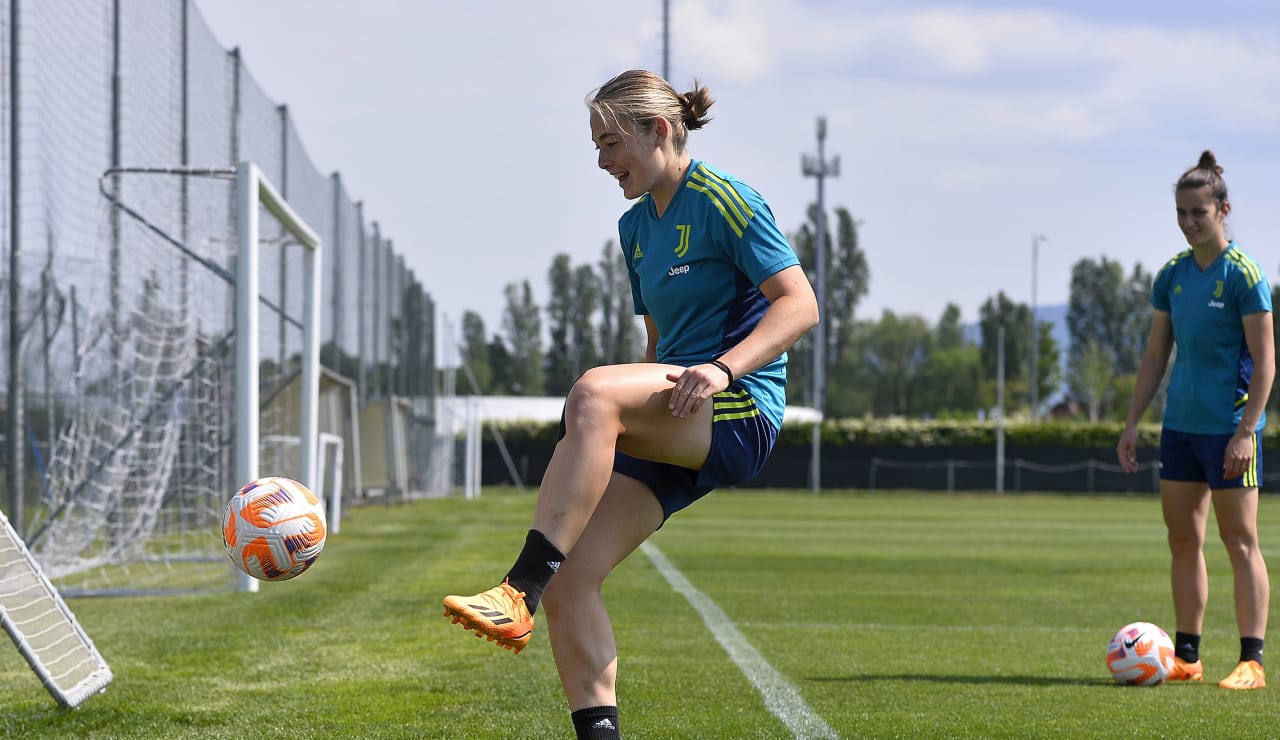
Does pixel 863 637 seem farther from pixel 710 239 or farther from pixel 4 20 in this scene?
pixel 4 20

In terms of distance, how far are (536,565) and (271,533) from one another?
123 cm

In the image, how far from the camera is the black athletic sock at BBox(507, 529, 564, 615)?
3.39 metres

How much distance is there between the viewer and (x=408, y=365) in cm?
3459

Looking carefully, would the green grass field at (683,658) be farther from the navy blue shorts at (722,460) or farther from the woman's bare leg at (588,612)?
the navy blue shorts at (722,460)

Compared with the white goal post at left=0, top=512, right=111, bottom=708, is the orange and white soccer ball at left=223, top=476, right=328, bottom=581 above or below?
above

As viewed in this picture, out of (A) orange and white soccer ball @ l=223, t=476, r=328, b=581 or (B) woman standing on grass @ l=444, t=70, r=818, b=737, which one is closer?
(B) woman standing on grass @ l=444, t=70, r=818, b=737

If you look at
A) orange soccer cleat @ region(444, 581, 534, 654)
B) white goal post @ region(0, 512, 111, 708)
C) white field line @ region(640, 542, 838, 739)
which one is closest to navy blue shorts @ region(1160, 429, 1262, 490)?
white field line @ region(640, 542, 838, 739)

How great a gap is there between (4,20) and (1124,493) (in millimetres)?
46356

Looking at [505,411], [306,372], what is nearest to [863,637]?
[306,372]

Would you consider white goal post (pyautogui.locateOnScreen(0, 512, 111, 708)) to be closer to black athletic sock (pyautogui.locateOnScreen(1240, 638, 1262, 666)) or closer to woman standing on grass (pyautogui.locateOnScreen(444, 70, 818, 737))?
→ woman standing on grass (pyautogui.locateOnScreen(444, 70, 818, 737))

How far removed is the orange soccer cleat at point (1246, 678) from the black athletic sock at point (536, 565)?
12.6ft

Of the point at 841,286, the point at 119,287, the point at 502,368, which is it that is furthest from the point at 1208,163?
the point at 502,368

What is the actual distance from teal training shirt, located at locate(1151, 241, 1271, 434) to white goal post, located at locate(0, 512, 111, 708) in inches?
181

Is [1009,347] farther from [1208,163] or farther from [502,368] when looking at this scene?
[1208,163]
